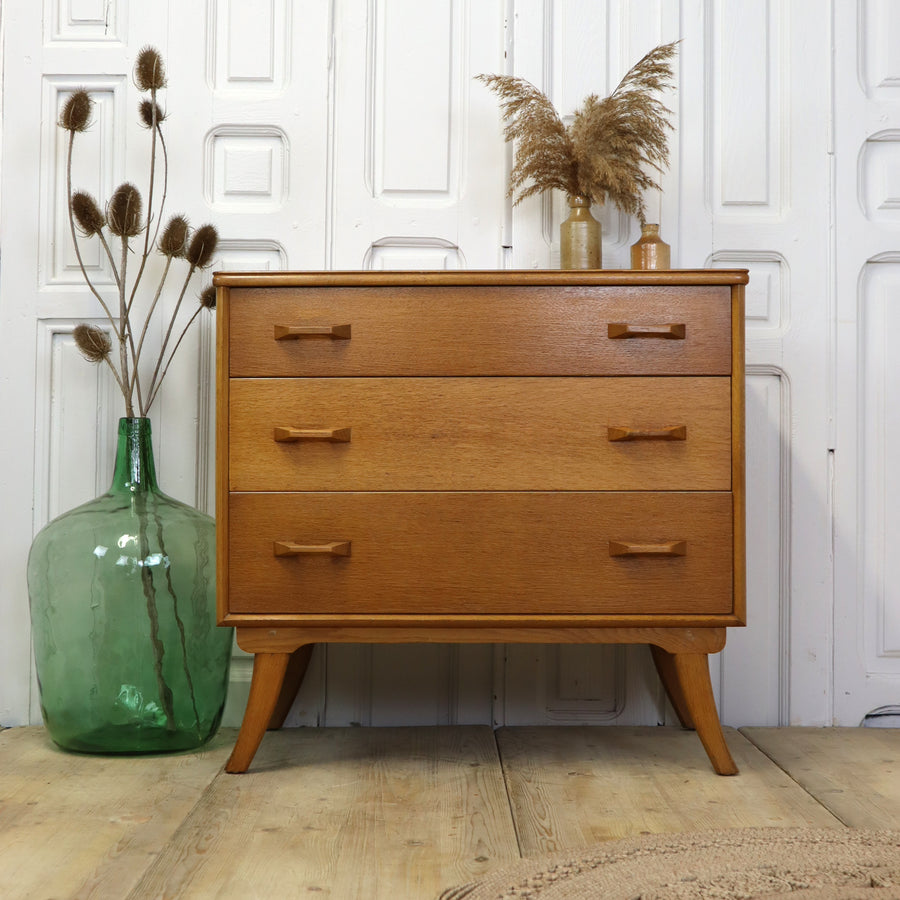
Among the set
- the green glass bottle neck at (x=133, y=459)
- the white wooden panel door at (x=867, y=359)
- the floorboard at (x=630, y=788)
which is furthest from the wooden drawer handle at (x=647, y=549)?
the green glass bottle neck at (x=133, y=459)

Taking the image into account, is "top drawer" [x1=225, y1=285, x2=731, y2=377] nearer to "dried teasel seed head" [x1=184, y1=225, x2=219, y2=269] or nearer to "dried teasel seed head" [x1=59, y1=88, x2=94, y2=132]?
"dried teasel seed head" [x1=184, y1=225, x2=219, y2=269]

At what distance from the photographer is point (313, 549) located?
1511 mm

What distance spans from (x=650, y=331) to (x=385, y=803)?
0.88 metres

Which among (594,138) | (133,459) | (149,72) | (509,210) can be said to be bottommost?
(133,459)

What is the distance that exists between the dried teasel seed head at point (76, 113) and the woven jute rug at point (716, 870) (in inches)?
60.9

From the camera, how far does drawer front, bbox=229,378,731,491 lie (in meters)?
1.52

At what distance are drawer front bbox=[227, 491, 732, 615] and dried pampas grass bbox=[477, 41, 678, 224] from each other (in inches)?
26.3

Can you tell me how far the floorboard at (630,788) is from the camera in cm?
134

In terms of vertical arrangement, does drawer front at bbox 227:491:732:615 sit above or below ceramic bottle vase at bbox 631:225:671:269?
below

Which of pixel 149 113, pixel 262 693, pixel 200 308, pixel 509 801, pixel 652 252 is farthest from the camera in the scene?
pixel 200 308

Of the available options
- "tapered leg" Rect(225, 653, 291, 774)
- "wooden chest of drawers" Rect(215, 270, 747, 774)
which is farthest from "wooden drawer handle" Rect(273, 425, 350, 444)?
"tapered leg" Rect(225, 653, 291, 774)

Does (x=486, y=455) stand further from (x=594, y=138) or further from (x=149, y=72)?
(x=149, y=72)

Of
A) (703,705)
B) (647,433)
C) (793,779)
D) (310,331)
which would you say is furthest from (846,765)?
(310,331)

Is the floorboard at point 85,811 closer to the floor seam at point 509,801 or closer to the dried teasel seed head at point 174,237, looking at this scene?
the floor seam at point 509,801
